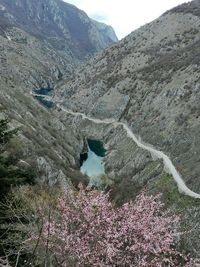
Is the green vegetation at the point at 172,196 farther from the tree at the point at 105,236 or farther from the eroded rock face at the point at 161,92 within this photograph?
the tree at the point at 105,236

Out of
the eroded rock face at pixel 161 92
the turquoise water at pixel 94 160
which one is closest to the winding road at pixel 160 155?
the eroded rock face at pixel 161 92

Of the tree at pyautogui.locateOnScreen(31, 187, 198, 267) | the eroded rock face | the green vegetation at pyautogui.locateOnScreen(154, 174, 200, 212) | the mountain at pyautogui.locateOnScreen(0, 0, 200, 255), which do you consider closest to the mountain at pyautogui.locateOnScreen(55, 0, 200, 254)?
the eroded rock face

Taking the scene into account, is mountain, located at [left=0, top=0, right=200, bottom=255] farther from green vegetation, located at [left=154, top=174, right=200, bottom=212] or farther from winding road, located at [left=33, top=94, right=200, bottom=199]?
winding road, located at [left=33, top=94, right=200, bottom=199]

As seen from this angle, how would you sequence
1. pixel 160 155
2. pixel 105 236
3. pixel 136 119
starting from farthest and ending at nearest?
pixel 136 119 → pixel 160 155 → pixel 105 236

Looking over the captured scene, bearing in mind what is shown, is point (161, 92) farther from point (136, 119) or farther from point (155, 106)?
point (136, 119)

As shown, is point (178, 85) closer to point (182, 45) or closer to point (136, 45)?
point (182, 45)

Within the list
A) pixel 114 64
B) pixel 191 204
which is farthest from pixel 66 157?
pixel 114 64

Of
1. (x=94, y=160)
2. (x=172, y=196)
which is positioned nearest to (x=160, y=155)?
(x=94, y=160)
